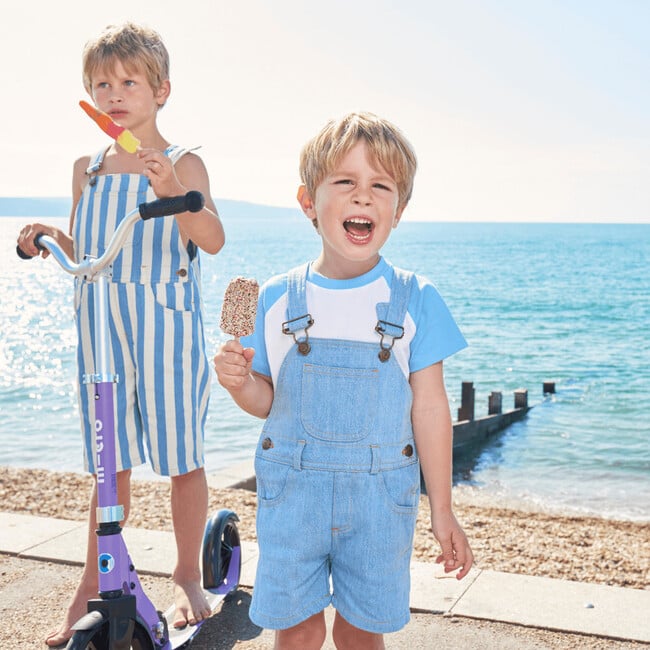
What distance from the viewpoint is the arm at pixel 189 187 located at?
9.12ft

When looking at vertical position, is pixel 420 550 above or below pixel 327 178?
below

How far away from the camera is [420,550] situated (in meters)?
5.32

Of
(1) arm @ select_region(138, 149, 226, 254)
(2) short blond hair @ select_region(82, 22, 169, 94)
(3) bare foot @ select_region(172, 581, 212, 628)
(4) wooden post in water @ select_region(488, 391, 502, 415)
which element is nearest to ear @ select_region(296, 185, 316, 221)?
(1) arm @ select_region(138, 149, 226, 254)

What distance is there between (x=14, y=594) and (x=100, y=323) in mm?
1855

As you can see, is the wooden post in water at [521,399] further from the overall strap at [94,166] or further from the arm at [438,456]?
the arm at [438,456]

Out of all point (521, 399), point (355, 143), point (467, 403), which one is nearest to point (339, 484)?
point (355, 143)

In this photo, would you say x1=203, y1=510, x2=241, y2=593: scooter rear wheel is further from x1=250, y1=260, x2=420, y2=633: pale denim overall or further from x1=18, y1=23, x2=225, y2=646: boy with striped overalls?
x1=250, y1=260, x2=420, y2=633: pale denim overall

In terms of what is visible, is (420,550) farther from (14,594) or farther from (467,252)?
(467,252)

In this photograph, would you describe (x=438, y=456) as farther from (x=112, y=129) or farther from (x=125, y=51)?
(x=125, y=51)

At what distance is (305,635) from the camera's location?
2512 mm

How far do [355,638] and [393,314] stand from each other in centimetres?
93

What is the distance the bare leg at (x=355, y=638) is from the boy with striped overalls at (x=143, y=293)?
39.7 inches

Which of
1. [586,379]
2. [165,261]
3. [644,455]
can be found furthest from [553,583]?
[586,379]

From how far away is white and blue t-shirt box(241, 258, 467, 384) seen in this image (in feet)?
8.30
